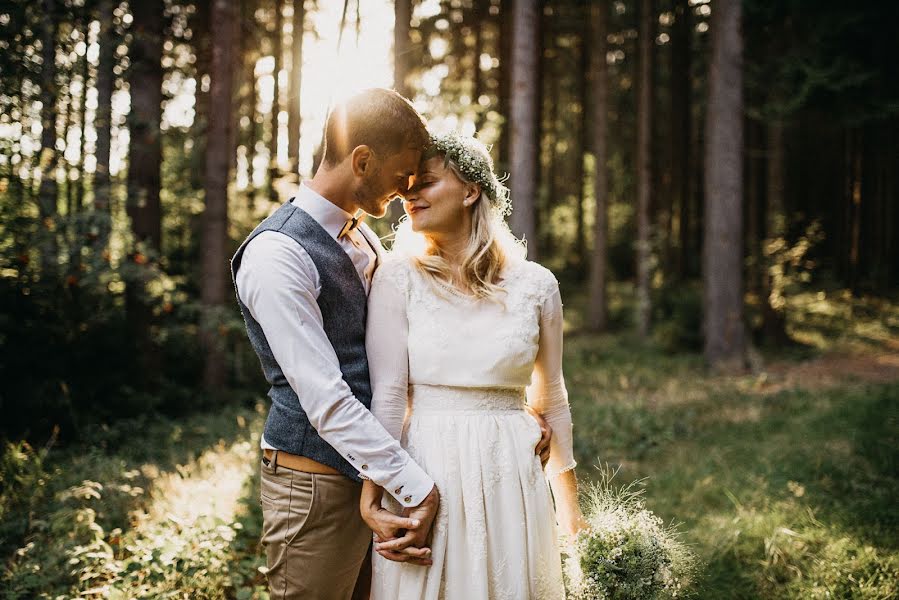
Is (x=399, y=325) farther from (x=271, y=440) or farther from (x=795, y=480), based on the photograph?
(x=795, y=480)

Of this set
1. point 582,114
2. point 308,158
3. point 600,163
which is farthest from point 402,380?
point 582,114

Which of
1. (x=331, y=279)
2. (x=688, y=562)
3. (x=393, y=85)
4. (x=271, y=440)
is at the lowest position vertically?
(x=688, y=562)

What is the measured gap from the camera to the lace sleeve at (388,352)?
2.49 m

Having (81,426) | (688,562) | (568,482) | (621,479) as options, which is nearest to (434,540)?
(568,482)

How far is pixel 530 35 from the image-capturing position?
907 cm

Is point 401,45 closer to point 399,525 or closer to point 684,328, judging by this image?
point 399,525

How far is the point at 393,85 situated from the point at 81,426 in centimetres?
531

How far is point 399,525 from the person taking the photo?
2.35m

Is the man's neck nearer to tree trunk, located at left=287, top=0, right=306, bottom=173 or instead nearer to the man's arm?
the man's arm

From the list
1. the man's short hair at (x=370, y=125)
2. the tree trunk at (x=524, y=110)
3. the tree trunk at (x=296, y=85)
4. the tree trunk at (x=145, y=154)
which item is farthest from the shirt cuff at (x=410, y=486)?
the tree trunk at (x=296, y=85)

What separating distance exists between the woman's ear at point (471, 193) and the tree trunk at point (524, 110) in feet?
20.6

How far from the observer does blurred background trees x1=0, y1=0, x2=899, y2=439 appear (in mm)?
7293

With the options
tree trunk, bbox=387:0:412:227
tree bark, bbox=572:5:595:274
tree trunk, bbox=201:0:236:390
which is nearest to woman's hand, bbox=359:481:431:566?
tree trunk, bbox=387:0:412:227

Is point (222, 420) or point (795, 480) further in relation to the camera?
point (222, 420)
